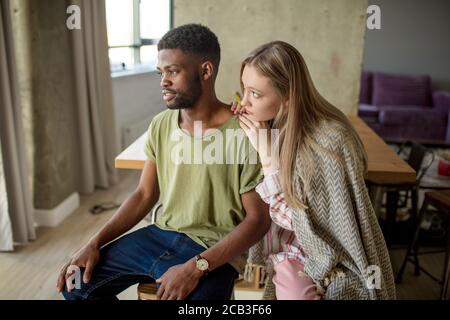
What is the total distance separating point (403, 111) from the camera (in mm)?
3373

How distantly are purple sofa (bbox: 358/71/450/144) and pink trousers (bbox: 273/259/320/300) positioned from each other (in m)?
2.79

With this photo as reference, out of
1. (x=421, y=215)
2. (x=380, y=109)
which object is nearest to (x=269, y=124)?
(x=421, y=215)

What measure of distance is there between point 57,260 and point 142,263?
2.71 feet

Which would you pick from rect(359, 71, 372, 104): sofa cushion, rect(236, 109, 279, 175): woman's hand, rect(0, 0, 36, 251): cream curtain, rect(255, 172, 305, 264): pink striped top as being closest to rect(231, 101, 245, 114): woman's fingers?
rect(236, 109, 279, 175): woman's hand

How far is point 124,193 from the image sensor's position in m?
1.57

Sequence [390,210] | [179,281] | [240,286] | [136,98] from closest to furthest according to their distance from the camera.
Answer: [179,281], [136,98], [240,286], [390,210]

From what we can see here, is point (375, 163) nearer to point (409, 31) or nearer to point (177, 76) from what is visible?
point (409, 31)

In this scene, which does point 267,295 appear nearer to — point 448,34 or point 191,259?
point 191,259

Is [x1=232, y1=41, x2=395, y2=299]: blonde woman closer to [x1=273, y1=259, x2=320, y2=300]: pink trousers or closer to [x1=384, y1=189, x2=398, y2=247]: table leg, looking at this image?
[x1=273, y1=259, x2=320, y2=300]: pink trousers

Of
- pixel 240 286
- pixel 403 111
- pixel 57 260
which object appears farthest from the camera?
pixel 403 111

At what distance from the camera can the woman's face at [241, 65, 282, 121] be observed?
749 mm

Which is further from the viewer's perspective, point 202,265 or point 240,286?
point 240,286

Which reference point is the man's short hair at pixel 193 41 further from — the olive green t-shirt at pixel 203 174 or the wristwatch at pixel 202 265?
the wristwatch at pixel 202 265

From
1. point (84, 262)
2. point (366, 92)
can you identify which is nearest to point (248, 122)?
point (84, 262)
